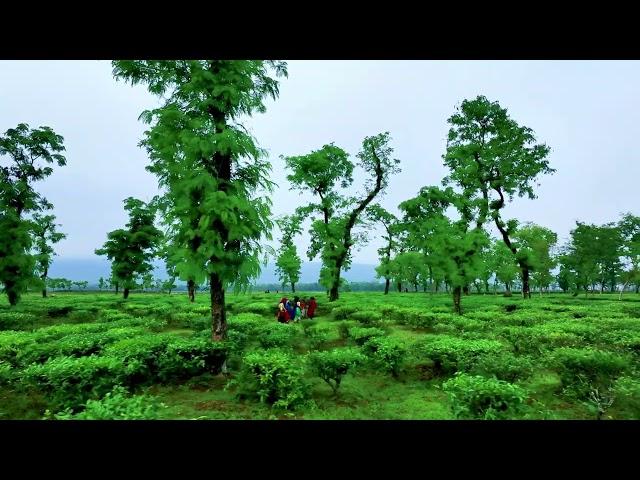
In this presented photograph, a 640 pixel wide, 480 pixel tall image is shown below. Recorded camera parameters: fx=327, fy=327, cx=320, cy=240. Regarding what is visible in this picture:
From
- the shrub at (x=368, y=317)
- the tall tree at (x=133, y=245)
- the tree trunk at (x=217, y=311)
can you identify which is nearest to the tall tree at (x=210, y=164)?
the tree trunk at (x=217, y=311)

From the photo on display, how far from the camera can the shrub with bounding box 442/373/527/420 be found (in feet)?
16.8

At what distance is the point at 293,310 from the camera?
17.4 metres

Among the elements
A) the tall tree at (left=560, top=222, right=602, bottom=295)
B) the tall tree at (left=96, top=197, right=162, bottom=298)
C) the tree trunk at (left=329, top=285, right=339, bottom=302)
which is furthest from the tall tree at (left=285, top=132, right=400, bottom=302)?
the tall tree at (left=560, top=222, right=602, bottom=295)

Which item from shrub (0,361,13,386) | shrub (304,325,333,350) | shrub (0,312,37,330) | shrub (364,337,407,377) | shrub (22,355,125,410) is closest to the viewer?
shrub (22,355,125,410)

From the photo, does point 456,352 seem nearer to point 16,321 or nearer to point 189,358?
point 189,358

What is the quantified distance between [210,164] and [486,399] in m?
8.62

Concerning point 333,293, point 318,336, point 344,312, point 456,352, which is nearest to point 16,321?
point 318,336

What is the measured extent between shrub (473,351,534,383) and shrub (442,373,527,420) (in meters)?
1.35

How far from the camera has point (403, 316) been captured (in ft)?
53.3

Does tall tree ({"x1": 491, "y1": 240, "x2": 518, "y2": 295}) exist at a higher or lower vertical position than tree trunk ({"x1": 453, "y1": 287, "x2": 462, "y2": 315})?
higher

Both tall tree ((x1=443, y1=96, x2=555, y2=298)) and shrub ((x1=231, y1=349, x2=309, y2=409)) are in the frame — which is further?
tall tree ((x1=443, y1=96, x2=555, y2=298))

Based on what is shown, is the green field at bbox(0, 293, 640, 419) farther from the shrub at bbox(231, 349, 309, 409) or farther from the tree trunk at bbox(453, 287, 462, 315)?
the tree trunk at bbox(453, 287, 462, 315)

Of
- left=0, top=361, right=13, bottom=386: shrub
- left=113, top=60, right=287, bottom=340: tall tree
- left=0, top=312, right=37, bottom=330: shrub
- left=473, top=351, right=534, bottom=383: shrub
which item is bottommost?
left=0, top=312, right=37, bottom=330: shrub
